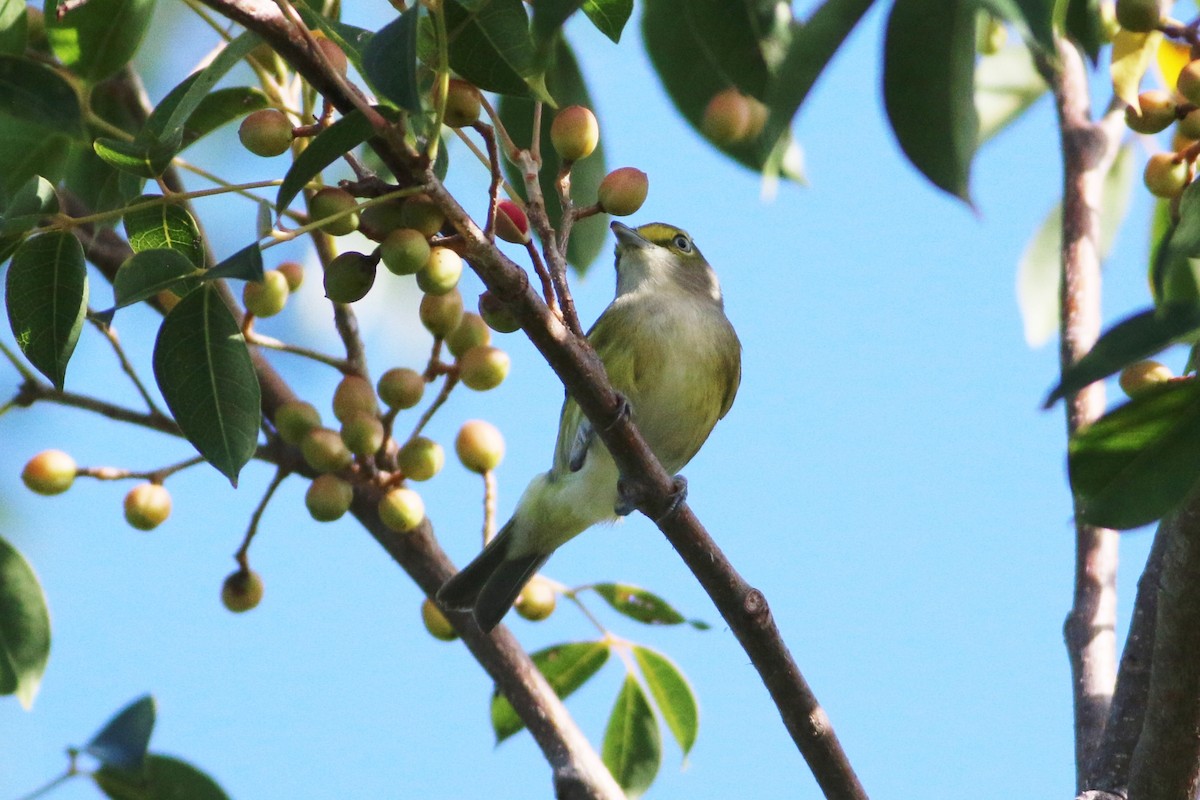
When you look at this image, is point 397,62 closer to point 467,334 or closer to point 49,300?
point 49,300

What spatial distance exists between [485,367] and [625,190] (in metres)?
0.75

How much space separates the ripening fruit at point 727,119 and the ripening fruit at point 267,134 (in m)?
0.70

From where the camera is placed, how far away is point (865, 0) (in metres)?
1.46

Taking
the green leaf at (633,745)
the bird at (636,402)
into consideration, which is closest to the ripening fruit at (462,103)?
the bird at (636,402)

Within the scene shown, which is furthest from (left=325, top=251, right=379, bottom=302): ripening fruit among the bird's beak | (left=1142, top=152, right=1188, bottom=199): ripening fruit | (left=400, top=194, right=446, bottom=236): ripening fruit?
the bird's beak

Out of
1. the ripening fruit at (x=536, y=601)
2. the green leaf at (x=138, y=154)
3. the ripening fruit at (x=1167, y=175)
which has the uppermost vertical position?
the green leaf at (x=138, y=154)

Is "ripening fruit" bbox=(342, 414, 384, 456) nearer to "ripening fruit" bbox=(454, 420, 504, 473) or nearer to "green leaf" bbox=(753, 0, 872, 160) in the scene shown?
"ripening fruit" bbox=(454, 420, 504, 473)

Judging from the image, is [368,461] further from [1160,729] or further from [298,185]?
[1160,729]

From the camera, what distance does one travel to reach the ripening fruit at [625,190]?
8.18 ft

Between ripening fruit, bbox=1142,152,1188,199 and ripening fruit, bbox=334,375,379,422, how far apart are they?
5.45 ft

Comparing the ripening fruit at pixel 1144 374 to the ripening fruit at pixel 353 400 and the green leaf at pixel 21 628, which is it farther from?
the green leaf at pixel 21 628

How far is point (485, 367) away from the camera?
3.11 metres

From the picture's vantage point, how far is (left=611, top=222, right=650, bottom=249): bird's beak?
16.0 ft

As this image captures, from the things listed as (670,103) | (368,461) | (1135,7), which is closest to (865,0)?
(670,103)
